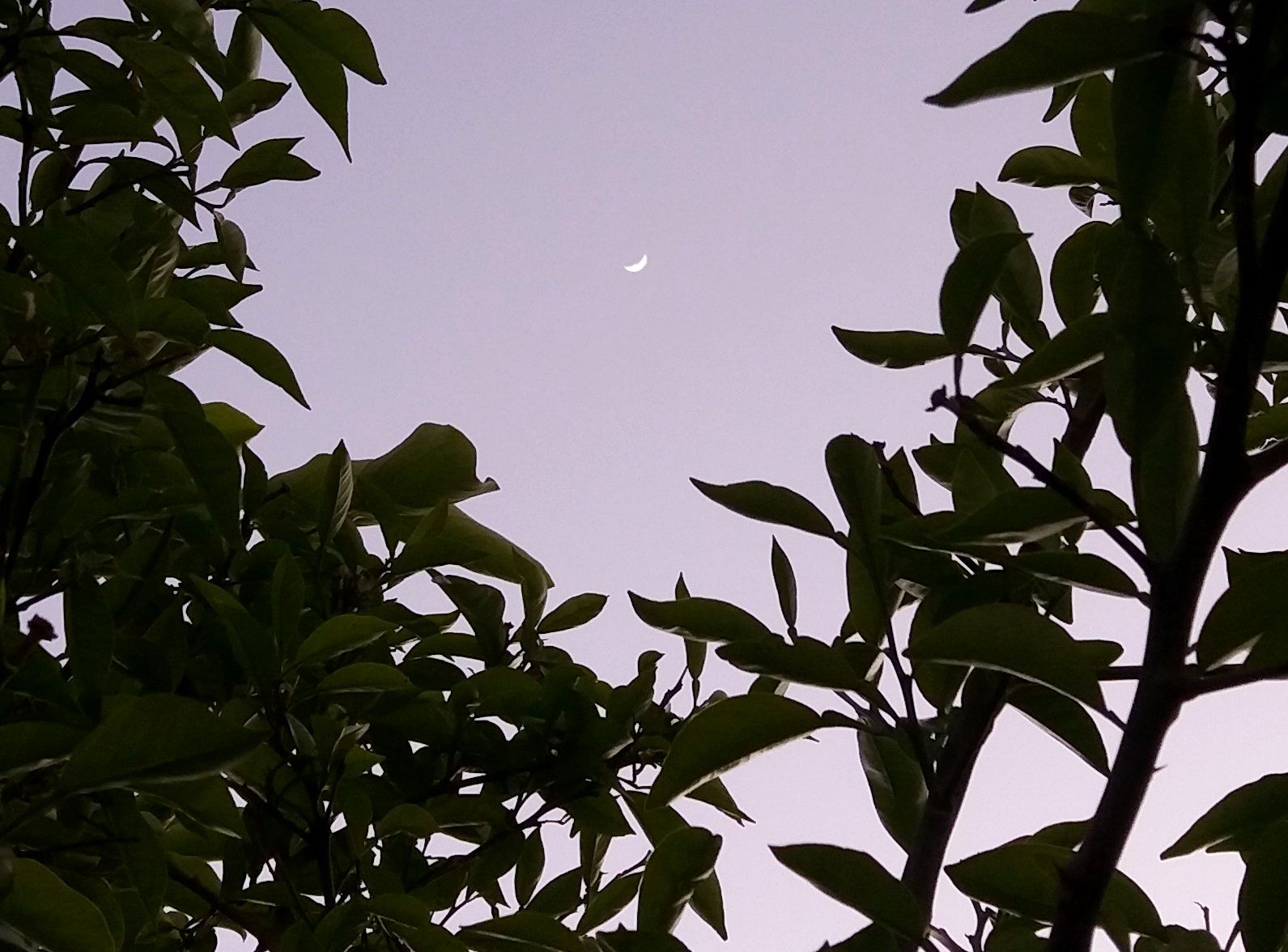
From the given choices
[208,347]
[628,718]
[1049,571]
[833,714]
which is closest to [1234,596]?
[1049,571]

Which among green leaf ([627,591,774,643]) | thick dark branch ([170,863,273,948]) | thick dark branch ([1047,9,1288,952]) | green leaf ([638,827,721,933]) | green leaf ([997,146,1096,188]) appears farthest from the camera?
thick dark branch ([170,863,273,948])

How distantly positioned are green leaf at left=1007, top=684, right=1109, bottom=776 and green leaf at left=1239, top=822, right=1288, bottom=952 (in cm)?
9

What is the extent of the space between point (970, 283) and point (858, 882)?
32cm

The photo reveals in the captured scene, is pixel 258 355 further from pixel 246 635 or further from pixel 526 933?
pixel 526 933

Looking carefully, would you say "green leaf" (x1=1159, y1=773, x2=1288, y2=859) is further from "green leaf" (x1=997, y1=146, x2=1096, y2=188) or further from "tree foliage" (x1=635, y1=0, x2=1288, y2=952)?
"green leaf" (x1=997, y1=146, x2=1096, y2=188)

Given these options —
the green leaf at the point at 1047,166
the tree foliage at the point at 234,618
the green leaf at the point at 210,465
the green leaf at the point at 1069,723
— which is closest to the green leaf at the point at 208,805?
the tree foliage at the point at 234,618

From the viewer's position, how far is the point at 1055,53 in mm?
500

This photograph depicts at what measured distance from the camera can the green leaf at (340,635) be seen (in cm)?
91

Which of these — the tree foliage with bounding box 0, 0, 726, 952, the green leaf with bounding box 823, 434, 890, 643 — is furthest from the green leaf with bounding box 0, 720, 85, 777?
the green leaf with bounding box 823, 434, 890, 643

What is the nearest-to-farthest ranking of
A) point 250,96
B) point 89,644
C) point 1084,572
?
point 1084,572 < point 89,644 < point 250,96

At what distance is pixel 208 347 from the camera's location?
1.01m

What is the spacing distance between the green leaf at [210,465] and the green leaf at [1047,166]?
679 mm

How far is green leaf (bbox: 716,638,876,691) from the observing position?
2.19 ft

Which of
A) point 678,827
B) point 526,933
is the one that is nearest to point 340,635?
point 526,933
